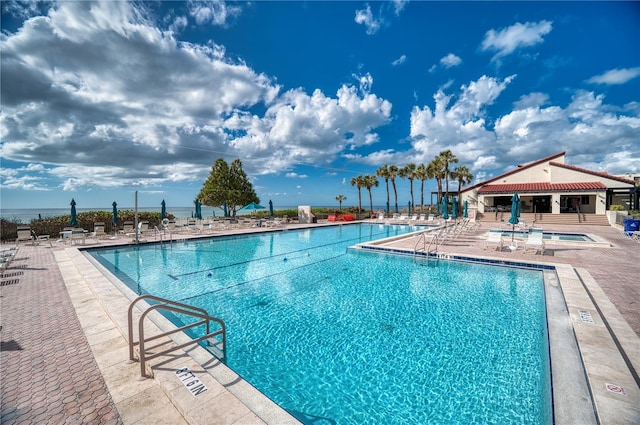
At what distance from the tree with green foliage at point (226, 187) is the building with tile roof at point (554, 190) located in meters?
28.3

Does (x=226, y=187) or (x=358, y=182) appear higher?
(x=358, y=182)

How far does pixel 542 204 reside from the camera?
3030 centimetres

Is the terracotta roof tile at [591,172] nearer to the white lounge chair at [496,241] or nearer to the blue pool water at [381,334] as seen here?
the white lounge chair at [496,241]

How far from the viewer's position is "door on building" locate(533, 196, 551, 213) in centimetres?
2992

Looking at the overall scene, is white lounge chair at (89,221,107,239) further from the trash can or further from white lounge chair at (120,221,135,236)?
the trash can

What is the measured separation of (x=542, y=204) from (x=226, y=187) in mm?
37319

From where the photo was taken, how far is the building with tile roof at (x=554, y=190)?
25.2 metres

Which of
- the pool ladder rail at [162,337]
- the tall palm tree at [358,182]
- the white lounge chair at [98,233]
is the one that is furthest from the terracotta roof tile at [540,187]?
the white lounge chair at [98,233]

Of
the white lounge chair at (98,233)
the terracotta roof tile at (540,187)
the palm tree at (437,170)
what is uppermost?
the palm tree at (437,170)

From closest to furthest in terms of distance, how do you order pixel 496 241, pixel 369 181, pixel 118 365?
pixel 118 365
pixel 496 241
pixel 369 181

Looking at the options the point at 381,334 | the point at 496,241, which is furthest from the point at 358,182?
the point at 381,334

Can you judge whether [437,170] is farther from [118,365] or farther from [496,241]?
[118,365]

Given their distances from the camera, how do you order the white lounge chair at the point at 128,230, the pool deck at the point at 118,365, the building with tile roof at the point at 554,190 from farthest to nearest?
the building with tile roof at the point at 554,190 → the white lounge chair at the point at 128,230 → the pool deck at the point at 118,365

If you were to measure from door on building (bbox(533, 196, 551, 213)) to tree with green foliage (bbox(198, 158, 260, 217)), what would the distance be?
112 ft
